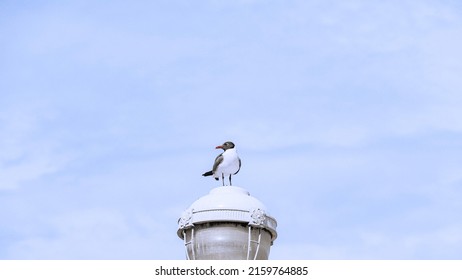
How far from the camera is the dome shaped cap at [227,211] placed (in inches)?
1481

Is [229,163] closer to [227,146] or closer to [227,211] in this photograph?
[227,146]

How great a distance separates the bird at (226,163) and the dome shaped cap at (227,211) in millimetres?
629

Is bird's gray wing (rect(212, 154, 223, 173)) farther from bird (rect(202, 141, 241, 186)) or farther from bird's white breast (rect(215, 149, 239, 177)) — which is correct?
bird's white breast (rect(215, 149, 239, 177))

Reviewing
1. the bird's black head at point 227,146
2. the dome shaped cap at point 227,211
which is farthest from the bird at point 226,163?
the dome shaped cap at point 227,211

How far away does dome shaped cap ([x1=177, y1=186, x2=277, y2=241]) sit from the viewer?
3762 cm
